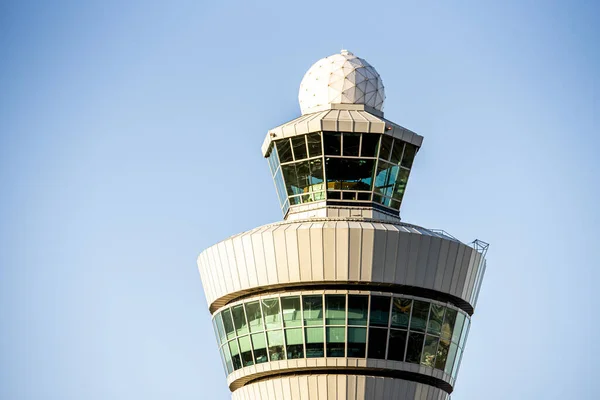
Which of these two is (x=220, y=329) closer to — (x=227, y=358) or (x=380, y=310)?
(x=227, y=358)

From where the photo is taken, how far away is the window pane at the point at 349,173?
75062 millimetres

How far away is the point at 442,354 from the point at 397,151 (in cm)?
1151

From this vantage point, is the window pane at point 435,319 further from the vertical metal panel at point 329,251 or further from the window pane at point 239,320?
the window pane at point 239,320

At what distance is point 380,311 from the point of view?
70.9 metres

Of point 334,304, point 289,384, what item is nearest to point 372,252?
point 334,304

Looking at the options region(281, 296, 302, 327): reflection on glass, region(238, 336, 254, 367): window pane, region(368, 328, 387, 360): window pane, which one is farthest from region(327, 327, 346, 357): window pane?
region(238, 336, 254, 367): window pane

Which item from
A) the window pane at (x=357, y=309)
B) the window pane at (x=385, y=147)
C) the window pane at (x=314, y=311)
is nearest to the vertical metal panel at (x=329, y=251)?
the window pane at (x=314, y=311)

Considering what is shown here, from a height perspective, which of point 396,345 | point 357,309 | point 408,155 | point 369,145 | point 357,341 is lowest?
point 357,341

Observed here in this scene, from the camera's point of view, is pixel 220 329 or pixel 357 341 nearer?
pixel 357 341

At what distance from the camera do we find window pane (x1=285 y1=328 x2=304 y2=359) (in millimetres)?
71000

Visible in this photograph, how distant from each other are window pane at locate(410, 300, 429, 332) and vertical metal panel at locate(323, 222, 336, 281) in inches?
189

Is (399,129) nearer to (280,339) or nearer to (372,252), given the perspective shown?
(372,252)

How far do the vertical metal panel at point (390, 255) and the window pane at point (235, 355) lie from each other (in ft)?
30.9

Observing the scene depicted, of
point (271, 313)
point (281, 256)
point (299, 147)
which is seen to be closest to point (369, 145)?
point (299, 147)
